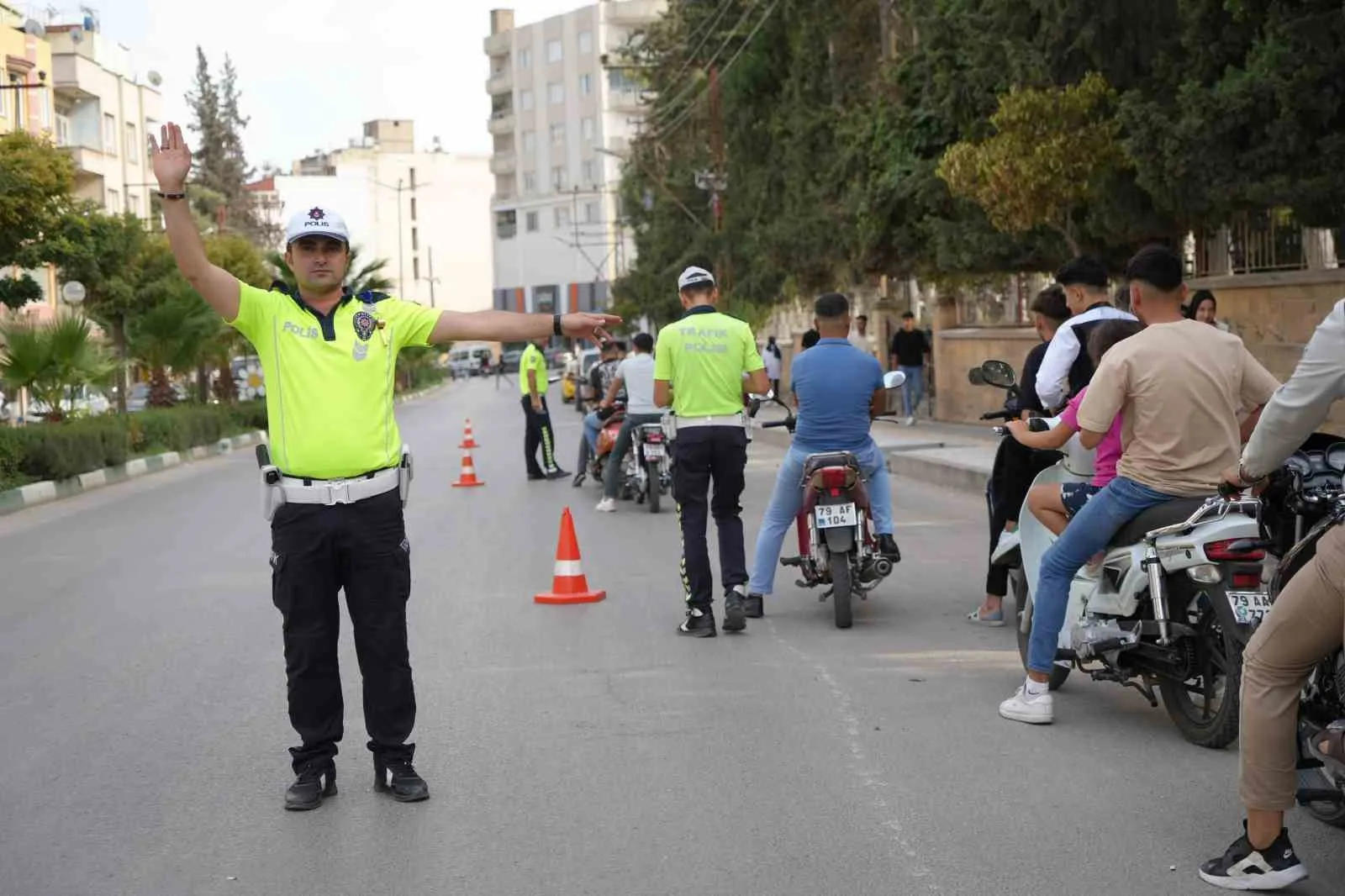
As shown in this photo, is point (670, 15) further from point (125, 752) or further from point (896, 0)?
point (125, 752)

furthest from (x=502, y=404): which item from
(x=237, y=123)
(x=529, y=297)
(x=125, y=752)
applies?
(x=529, y=297)

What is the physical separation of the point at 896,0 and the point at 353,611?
29.0m

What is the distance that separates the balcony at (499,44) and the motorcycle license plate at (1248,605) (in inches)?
4624

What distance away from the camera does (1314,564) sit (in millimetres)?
4762

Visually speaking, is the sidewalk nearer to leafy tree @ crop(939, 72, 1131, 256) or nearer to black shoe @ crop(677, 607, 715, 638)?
leafy tree @ crop(939, 72, 1131, 256)

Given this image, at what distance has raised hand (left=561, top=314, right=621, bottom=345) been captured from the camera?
6355mm

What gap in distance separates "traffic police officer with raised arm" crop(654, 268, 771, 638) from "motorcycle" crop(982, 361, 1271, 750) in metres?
2.69

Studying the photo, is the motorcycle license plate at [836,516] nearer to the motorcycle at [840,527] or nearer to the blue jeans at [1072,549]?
the motorcycle at [840,527]

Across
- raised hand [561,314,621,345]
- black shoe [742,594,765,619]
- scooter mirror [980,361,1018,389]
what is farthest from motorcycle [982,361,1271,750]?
black shoe [742,594,765,619]

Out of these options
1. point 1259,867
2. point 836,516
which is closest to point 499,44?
point 836,516

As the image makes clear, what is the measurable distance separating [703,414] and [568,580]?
6.65ft

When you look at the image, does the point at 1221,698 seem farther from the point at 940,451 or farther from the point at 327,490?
the point at 940,451

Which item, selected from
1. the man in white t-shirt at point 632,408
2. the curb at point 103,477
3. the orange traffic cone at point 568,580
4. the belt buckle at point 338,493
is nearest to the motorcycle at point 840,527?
the orange traffic cone at point 568,580

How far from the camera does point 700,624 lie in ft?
32.1
